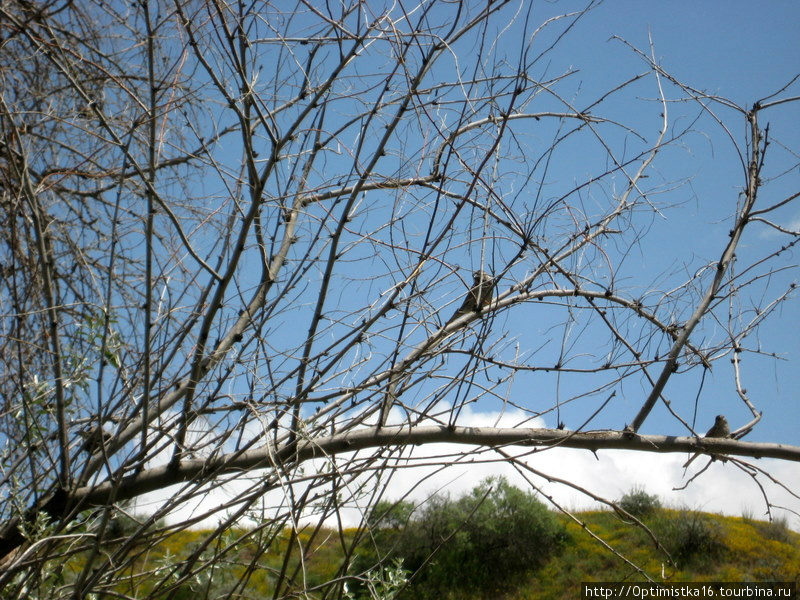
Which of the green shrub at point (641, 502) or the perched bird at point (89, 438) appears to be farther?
the green shrub at point (641, 502)

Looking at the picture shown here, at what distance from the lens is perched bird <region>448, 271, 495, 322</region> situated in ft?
7.04

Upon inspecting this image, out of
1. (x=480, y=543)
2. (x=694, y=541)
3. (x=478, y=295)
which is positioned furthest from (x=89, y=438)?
(x=694, y=541)

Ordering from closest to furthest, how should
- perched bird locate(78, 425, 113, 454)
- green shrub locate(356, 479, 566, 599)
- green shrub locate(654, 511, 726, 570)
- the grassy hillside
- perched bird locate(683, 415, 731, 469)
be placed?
perched bird locate(78, 425, 113, 454) < perched bird locate(683, 415, 731, 469) < the grassy hillside < green shrub locate(356, 479, 566, 599) < green shrub locate(654, 511, 726, 570)

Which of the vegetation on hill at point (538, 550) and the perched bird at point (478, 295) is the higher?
the perched bird at point (478, 295)

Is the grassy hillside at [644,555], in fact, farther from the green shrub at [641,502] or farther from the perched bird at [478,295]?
the perched bird at [478,295]

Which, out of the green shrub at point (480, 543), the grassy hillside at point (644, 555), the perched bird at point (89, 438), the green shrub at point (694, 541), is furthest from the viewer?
the green shrub at point (694, 541)

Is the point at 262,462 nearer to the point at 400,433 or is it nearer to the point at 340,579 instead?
the point at 400,433

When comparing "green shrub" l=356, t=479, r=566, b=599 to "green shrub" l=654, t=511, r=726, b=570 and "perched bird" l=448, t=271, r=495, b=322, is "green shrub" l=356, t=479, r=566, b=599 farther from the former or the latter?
"perched bird" l=448, t=271, r=495, b=322

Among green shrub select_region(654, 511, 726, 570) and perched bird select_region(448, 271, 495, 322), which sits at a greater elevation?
perched bird select_region(448, 271, 495, 322)

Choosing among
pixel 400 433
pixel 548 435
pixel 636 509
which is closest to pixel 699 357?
pixel 548 435

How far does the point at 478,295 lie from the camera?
2.23 m

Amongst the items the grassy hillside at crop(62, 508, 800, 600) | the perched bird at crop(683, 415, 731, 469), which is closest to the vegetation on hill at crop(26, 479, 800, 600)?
the grassy hillside at crop(62, 508, 800, 600)

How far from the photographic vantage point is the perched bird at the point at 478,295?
7.04ft

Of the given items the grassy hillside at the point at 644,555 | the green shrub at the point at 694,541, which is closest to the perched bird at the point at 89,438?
the grassy hillside at the point at 644,555
